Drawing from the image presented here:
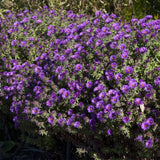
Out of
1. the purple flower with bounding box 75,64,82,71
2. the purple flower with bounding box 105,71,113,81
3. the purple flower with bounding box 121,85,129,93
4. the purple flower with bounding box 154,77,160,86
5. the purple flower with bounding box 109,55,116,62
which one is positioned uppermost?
the purple flower with bounding box 109,55,116,62

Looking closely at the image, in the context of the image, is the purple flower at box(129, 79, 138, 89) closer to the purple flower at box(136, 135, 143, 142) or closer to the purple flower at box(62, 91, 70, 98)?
the purple flower at box(136, 135, 143, 142)

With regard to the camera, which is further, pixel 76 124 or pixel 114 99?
pixel 76 124

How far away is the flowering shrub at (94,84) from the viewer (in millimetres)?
2252

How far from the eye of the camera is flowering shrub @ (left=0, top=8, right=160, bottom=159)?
7.39ft

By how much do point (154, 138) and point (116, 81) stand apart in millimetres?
563

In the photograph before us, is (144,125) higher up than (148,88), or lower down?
lower down

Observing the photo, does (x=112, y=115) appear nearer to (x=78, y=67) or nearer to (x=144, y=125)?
(x=144, y=125)

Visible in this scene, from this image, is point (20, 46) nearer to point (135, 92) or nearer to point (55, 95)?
point (55, 95)

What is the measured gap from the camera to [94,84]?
2471 mm

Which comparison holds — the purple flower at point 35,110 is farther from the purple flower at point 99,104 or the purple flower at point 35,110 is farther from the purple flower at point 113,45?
the purple flower at point 113,45

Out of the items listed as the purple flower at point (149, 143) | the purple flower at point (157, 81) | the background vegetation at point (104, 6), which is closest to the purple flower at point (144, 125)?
the purple flower at point (149, 143)

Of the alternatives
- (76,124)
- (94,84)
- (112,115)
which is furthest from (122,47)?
(76,124)

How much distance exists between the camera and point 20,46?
338 centimetres

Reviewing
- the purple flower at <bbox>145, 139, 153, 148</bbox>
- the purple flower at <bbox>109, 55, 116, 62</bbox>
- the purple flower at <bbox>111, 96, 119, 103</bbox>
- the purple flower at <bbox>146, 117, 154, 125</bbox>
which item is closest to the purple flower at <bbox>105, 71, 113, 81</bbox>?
the purple flower at <bbox>109, 55, 116, 62</bbox>
